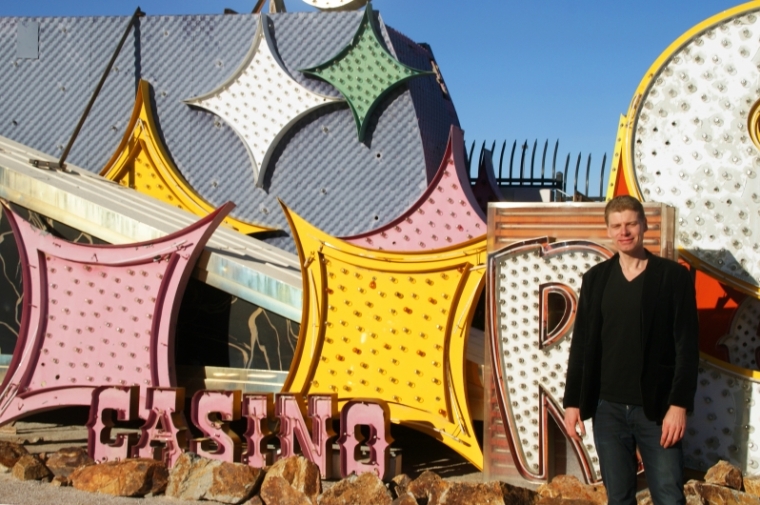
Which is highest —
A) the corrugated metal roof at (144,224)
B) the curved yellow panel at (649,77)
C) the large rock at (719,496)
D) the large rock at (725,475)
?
the curved yellow panel at (649,77)

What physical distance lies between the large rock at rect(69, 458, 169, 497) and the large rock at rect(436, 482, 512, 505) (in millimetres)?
2304

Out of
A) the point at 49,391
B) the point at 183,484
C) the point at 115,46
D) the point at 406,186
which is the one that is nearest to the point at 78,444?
the point at 49,391

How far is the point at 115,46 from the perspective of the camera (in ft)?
44.6

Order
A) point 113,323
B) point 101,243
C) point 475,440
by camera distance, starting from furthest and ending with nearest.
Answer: point 101,243
point 113,323
point 475,440

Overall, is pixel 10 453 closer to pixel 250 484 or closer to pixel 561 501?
pixel 250 484

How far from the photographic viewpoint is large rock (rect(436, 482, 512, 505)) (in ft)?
22.0

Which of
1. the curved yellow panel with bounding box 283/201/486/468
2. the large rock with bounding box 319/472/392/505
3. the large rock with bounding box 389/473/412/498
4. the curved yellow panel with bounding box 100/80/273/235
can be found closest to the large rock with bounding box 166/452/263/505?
the large rock with bounding box 319/472/392/505

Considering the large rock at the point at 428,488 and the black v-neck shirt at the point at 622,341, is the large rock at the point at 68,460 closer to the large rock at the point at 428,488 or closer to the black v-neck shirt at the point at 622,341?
the large rock at the point at 428,488

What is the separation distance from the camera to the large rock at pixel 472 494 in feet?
22.0

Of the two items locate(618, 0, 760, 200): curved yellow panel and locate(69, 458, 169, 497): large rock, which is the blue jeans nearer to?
locate(618, 0, 760, 200): curved yellow panel

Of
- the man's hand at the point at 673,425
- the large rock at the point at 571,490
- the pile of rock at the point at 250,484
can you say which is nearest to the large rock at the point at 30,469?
the pile of rock at the point at 250,484

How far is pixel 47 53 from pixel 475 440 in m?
8.86

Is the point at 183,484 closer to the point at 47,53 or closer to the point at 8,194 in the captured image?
the point at 8,194

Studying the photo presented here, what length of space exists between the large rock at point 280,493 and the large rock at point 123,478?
0.93 meters
